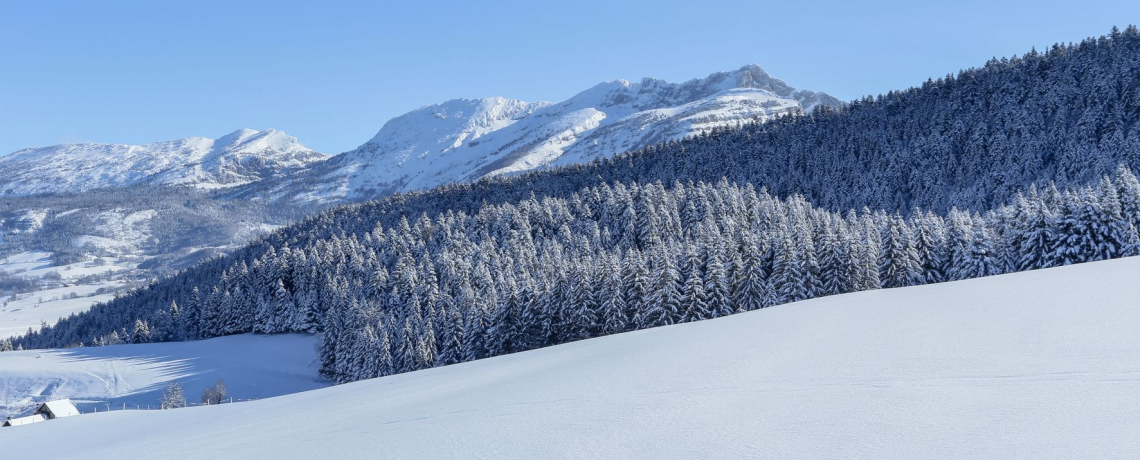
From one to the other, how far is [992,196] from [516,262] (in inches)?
3180

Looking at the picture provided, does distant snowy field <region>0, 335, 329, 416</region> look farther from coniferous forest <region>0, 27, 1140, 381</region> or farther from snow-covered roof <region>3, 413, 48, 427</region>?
snow-covered roof <region>3, 413, 48, 427</region>

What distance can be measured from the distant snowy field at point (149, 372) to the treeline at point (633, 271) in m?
7.90

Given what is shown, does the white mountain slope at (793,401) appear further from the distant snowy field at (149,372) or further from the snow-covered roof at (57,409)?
the distant snowy field at (149,372)

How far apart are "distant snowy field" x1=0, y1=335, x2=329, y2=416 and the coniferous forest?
7821 mm

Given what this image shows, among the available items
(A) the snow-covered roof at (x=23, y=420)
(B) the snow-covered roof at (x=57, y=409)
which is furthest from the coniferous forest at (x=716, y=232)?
(A) the snow-covered roof at (x=23, y=420)

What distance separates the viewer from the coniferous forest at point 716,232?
58163 millimetres

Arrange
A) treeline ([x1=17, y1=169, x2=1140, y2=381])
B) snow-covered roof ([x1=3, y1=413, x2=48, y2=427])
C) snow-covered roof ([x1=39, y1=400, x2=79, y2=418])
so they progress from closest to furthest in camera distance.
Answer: snow-covered roof ([x1=3, y1=413, x2=48, y2=427]) → snow-covered roof ([x1=39, y1=400, x2=79, y2=418]) → treeline ([x1=17, y1=169, x2=1140, y2=381])

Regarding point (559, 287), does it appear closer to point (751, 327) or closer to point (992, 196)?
point (751, 327)

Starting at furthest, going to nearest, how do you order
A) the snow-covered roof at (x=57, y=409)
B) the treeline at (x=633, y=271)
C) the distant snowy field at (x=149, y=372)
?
the distant snowy field at (x=149, y=372) → the treeline at (x=633, y=271) → the snow-covered roof at (x=57, y=409)

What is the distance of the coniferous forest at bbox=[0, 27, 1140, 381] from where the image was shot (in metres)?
58.2

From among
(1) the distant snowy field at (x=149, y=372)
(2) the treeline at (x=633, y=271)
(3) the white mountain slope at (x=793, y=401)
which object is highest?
(3) the white mountain slope at (x=793, y=401)

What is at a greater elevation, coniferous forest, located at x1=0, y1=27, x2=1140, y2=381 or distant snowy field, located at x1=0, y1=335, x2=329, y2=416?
coniferous forest, located at x1=0, y1=27, x2=1140, y2=381

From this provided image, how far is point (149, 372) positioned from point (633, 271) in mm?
73439

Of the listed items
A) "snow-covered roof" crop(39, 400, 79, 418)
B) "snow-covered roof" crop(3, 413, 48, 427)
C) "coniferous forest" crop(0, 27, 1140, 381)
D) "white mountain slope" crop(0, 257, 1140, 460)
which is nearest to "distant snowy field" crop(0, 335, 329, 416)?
"coniferous forest" crop(0, 27, 1140, 381)
